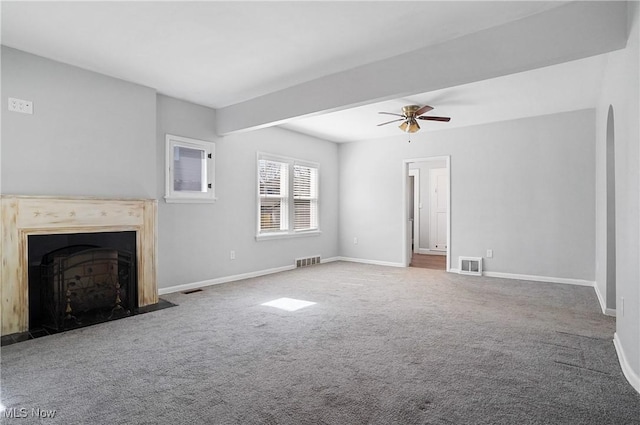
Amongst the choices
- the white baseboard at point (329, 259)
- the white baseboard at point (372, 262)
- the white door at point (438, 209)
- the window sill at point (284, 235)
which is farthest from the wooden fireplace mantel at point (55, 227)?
the white door at point (438, 209)

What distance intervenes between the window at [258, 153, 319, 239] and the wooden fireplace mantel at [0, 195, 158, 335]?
6.70ft

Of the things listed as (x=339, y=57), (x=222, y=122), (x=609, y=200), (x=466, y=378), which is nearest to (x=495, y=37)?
(x=339, y=57)

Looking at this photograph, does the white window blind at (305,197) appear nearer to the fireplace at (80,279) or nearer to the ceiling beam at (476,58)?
the ceiling beam at (476,58)

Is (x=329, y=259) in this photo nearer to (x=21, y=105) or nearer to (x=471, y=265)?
(x=471, y=265)

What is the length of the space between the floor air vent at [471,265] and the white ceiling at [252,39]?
109 inches

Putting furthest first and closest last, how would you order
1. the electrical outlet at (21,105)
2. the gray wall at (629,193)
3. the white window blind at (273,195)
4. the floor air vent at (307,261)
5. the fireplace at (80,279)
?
the floor air vent at (307,261) → the white window blind at (273,195) → the fireplace at (80,279) → the electrical outlet at (21,105) → the gray wall at (629,193)

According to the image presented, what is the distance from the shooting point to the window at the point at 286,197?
6.15 metres

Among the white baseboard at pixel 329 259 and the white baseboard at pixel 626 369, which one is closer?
the white baseboard at pixel 626 369

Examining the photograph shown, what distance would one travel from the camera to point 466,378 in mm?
2338

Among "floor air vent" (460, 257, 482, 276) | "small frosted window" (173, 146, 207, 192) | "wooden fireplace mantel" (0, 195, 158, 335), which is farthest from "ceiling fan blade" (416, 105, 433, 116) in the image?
"wooden fireplace mantel" (0, 195, 158, 335)

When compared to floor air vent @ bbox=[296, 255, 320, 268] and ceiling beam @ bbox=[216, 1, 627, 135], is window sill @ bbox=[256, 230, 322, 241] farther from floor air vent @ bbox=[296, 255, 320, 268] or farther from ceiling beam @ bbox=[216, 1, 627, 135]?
ceiling beam @ bbox=[216, 1, 627, 135]

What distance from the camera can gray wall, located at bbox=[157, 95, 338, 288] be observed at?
Result: 4734mm

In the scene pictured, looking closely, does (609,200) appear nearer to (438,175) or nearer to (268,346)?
(268,346)

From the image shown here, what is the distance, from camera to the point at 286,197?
6.56 m
